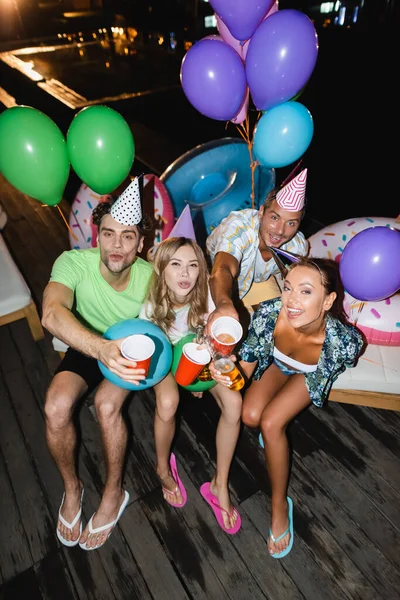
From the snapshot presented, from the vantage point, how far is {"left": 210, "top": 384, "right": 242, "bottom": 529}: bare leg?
6.51 feet

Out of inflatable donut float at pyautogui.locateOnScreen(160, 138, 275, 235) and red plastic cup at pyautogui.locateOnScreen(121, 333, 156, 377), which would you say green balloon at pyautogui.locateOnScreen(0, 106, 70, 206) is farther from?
red plastic cup at pyautogui.locateOnScreen(121, 333, 156, 377)

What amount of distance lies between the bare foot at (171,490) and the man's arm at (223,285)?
3.23 ft

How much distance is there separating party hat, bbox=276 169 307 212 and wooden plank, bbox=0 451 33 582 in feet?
7.39

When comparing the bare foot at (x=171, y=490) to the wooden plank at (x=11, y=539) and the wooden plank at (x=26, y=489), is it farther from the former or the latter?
the wooden plank at (x=11, y=539)

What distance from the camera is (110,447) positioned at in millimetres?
1970

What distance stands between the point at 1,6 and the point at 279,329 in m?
22.8

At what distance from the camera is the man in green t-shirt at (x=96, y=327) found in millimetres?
1920

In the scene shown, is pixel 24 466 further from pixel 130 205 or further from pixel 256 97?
pixel 256 97

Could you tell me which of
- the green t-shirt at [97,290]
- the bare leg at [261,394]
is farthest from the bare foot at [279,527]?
the green t-shirt at [97,290]

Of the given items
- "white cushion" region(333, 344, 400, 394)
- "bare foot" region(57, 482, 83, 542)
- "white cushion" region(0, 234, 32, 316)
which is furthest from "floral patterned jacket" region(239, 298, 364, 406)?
"white cushion" region(0, 234, 32, 316)

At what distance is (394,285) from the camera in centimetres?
202


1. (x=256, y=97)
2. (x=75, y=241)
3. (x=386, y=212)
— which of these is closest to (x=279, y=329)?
(x=256, y=97)

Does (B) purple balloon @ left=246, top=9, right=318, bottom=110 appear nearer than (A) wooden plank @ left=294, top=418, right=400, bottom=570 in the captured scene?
No

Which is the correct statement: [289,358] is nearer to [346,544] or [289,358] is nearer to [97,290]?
[346,544]
